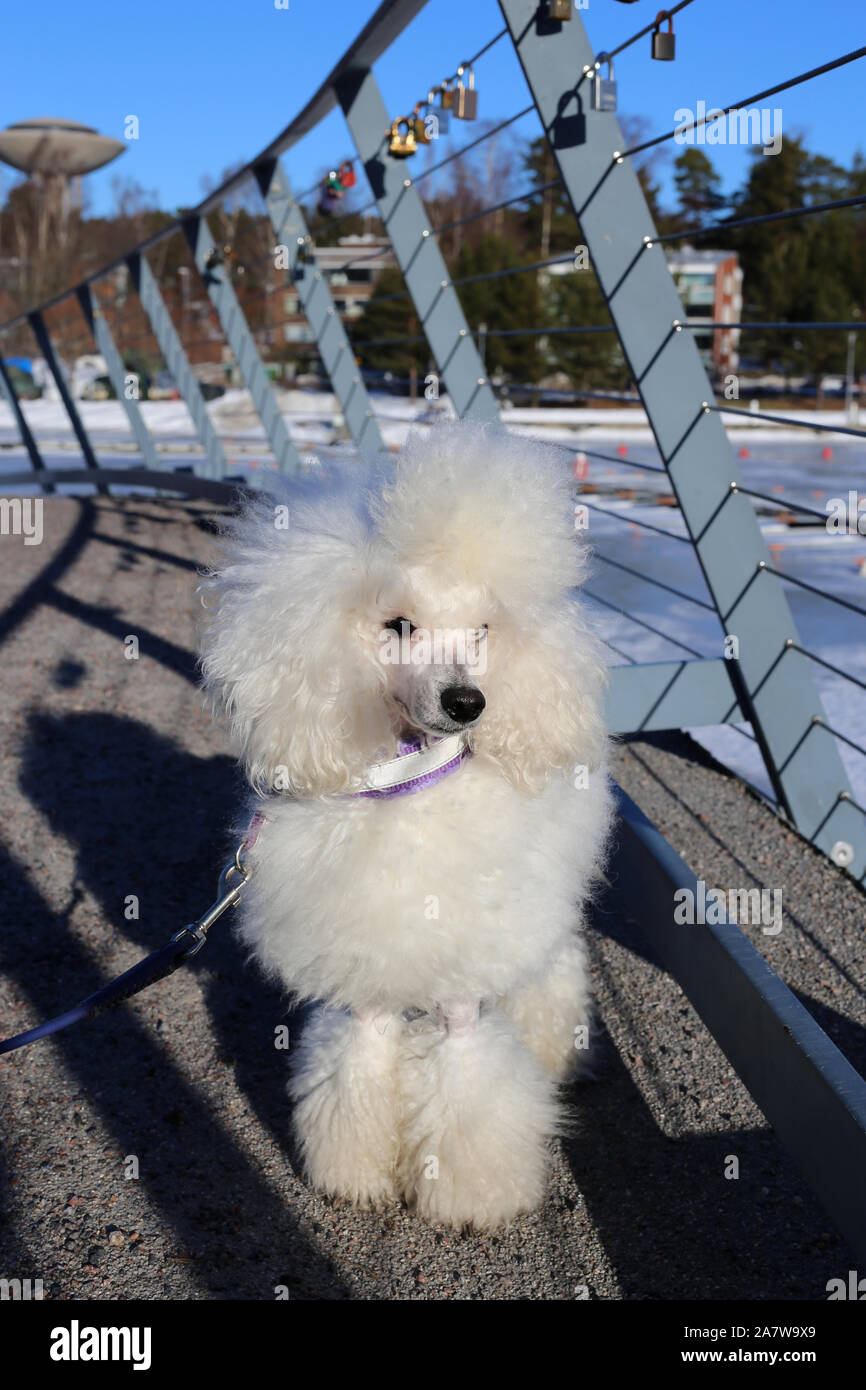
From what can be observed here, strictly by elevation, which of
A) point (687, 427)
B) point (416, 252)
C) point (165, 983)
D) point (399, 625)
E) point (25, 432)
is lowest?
point (165, 983)

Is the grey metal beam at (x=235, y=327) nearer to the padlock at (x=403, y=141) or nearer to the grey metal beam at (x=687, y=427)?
the padlock at (x=403, y=141)

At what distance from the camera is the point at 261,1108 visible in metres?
2.40

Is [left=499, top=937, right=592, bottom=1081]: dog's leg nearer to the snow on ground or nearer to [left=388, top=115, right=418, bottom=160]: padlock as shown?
the snow on ground

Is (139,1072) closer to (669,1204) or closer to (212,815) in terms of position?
(669,1204)

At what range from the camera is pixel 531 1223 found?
211 cm

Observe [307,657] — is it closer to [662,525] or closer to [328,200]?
[328,200]

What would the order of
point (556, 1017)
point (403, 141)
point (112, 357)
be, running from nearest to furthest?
1. point (556, 1017)
2. point (403, 141)
3. point (112, 357)

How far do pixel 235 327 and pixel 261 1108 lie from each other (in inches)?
260

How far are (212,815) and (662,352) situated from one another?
6.99ft

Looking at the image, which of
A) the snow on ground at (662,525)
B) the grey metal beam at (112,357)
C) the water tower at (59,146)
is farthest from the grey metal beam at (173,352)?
the water tower at (59,146)

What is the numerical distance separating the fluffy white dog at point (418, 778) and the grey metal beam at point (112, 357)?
8.53 m

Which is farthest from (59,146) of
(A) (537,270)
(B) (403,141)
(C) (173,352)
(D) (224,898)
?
(D) (224,898)

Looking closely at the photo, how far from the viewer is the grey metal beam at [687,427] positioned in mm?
2809

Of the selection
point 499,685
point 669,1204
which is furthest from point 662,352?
point 669,1204
